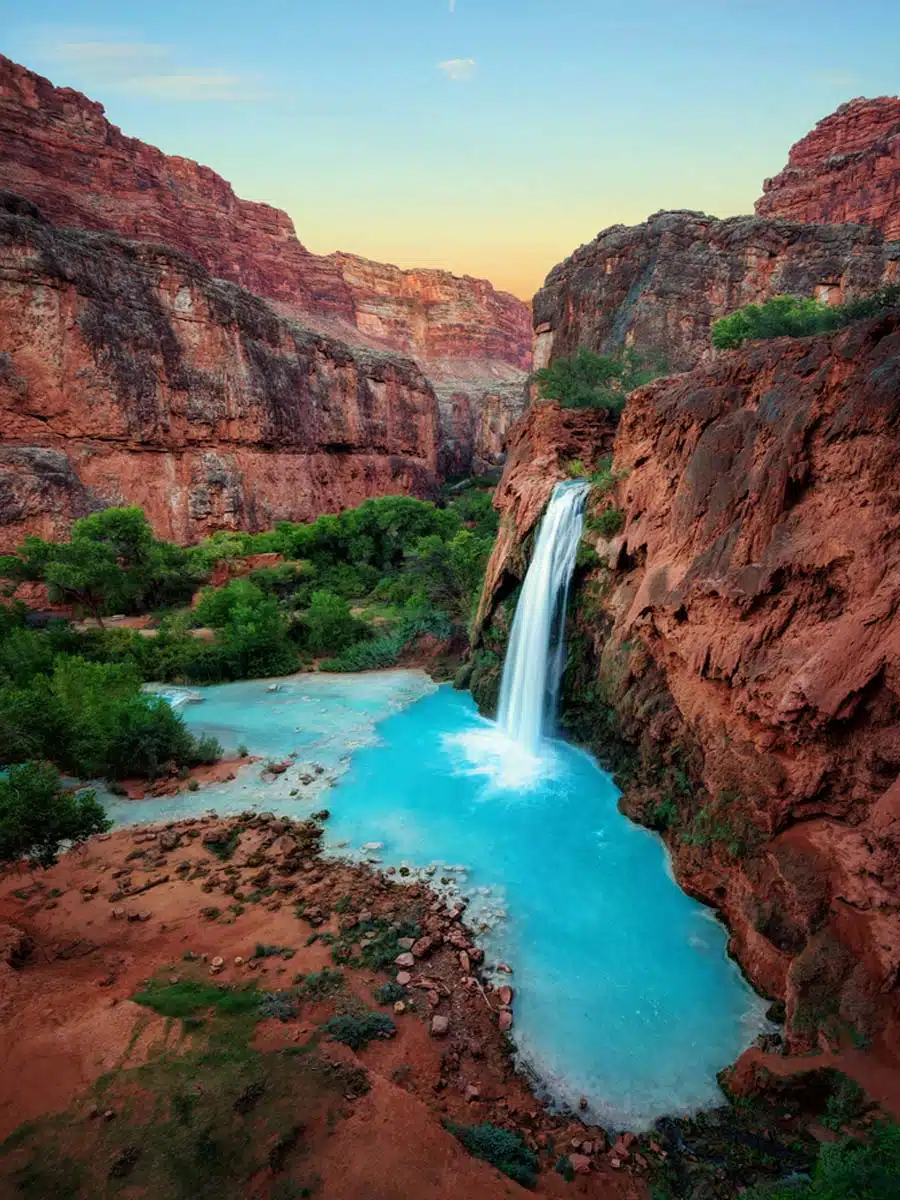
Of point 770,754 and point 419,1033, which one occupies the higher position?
point 770,754

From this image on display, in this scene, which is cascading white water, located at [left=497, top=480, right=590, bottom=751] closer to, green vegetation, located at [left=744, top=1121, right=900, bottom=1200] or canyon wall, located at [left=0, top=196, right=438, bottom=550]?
green vegetation, located at [left=744, top=1121, right=900, bottom=1200]

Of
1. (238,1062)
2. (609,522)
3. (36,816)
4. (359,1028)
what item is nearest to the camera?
(238,1062)

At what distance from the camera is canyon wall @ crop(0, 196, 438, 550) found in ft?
85.0

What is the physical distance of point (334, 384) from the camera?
42156mm

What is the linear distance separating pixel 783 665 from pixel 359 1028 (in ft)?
20.4

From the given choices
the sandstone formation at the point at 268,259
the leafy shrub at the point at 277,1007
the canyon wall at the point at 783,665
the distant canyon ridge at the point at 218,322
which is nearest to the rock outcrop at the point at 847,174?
the distant canyon ridge at the point at 218,322

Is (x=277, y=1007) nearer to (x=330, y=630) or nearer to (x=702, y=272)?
(x=330, y=630)

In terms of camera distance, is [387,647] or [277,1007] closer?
[277,1007]

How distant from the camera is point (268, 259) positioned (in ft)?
196

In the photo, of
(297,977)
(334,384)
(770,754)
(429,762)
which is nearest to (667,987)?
(770,754)

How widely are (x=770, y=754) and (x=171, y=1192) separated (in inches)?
273

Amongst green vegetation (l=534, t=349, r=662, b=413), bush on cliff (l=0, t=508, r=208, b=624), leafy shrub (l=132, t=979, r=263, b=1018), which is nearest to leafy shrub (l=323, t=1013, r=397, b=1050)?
leafy shrub (l=132, t=979, r=263, b=1018)

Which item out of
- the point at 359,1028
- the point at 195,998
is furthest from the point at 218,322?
the point at 359,1028

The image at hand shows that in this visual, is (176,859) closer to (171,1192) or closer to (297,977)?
(297,977)
